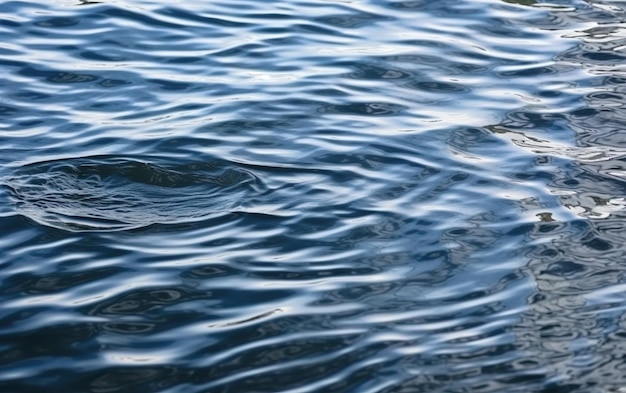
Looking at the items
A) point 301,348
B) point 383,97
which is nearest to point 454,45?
point 383,97

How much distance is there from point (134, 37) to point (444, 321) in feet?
18.1

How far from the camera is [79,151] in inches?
307

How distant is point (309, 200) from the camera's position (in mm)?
7121

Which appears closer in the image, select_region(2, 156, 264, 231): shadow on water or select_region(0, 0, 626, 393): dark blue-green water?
select_region(0, 0, 626, 393): dark blue-green water

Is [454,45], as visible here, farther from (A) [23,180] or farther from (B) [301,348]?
(B) [301,348]

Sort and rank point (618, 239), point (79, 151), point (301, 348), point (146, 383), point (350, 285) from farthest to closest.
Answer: point (79, 151), point (618, 239), point (350, 285), point (301, 348), point (146, 383)

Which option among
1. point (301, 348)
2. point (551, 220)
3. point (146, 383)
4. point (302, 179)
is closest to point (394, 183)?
point (302, 179)

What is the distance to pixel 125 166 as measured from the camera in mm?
7570

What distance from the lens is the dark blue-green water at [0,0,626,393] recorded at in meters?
5.37

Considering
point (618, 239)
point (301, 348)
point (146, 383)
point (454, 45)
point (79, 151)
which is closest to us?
point (146, 383)

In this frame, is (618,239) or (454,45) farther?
(454,45)

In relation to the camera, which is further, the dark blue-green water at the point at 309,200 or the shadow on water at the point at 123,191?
the shadow on water at the point at 123,191

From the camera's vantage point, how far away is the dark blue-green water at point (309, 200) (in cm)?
537

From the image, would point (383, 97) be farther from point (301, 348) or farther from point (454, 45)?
point (301, 348)
